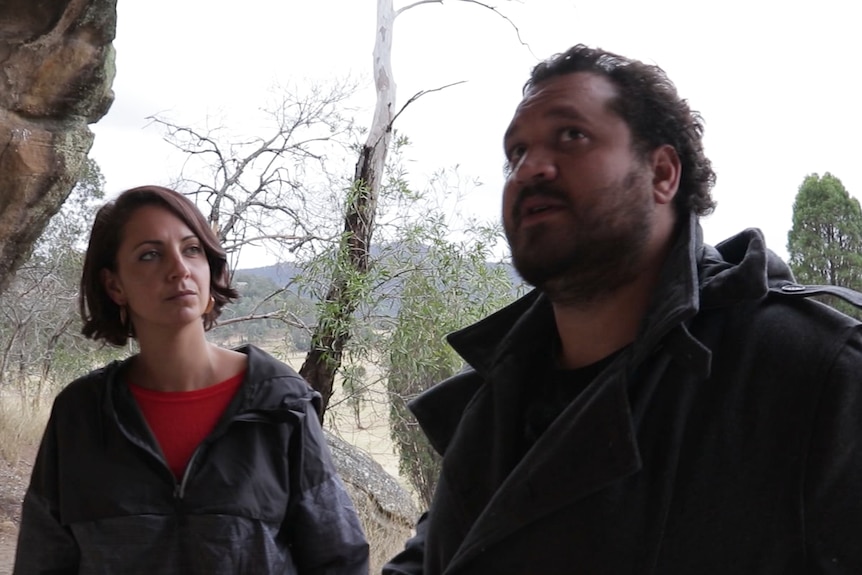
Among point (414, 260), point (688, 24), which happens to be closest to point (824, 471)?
point (688, 24)

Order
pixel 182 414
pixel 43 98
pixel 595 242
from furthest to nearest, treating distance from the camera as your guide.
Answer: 1. pixel 43 98
2. pixel 182 414
3. pixel 595 242

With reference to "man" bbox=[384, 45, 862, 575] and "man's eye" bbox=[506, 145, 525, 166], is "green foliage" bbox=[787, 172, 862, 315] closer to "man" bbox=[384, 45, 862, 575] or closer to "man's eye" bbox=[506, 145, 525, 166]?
"man" bbox=[384, 45, 862, 575]

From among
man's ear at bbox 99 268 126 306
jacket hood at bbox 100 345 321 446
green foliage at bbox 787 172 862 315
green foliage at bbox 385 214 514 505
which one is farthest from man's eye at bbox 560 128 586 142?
green foliage at bbox 385 214 514 505

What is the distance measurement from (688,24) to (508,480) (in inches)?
61.1

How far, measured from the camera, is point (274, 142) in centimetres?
420

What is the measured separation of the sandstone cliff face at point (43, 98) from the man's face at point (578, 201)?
5.24ft

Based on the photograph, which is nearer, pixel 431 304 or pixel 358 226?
pixel 431 304

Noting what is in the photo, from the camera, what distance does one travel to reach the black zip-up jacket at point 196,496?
136cm

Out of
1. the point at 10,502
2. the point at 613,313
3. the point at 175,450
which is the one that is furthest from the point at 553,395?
the point at 10,502

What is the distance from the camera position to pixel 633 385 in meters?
1.07

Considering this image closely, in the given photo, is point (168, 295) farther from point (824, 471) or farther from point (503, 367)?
point (824, 471)

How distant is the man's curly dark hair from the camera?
121cm

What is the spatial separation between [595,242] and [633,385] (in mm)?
190

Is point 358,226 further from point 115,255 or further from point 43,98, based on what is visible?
point 115,255
